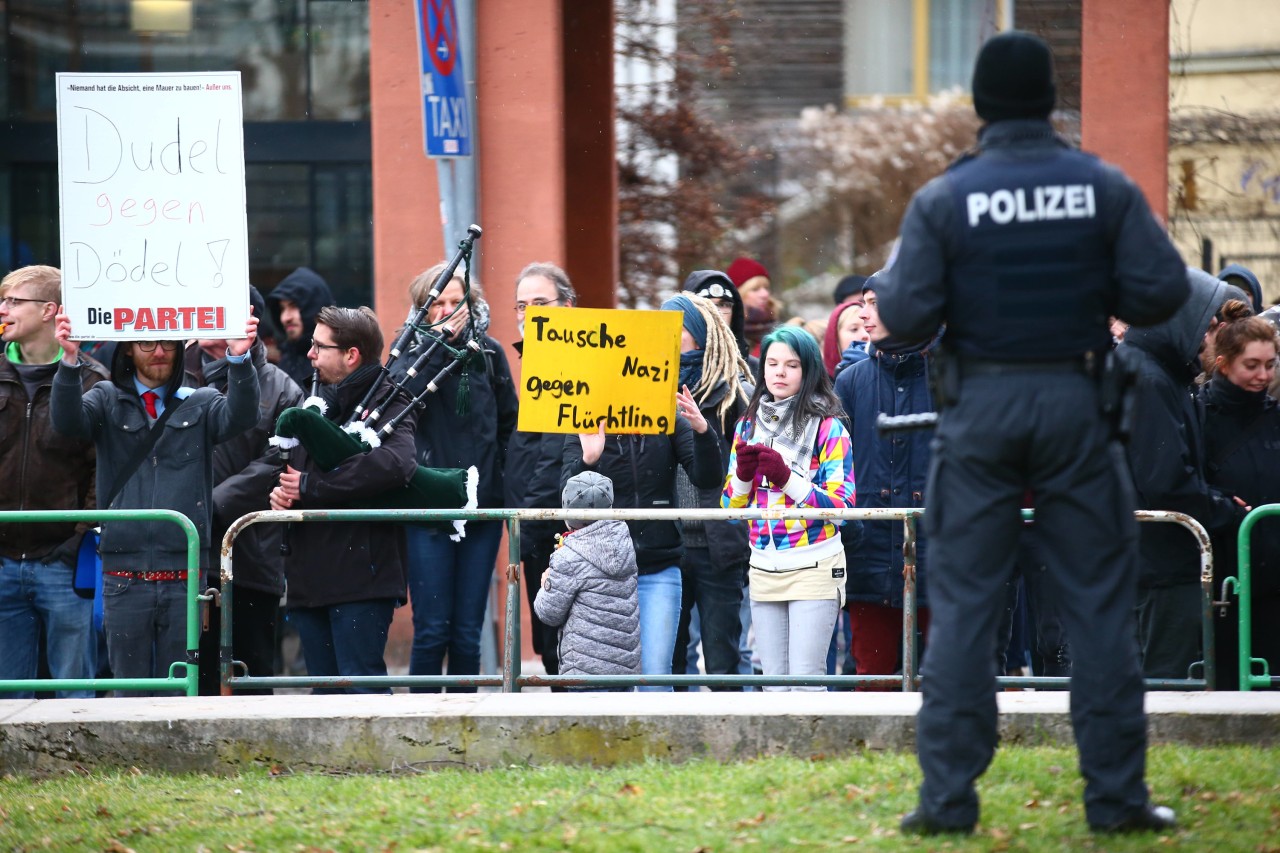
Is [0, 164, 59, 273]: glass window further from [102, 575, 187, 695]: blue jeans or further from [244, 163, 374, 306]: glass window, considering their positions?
[102, 575, 187, 695]: blue jeans

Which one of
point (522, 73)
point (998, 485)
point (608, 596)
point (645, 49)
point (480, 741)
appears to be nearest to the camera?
point (998, 485)

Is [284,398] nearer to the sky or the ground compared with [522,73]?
nearer to the ground

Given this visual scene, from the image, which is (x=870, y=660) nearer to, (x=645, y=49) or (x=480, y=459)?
(x=480, y=459)

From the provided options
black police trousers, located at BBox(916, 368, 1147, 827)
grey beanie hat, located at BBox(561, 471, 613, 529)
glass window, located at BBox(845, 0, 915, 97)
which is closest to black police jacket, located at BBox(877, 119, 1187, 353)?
black police trousers, located at BBox(916, 368, 1147, 827)

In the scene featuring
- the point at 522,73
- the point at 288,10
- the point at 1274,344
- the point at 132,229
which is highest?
the point at 288,10

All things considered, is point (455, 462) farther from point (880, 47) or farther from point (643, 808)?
point (880, 47)

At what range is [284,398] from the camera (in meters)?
8.46

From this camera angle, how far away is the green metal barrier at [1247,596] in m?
6.82

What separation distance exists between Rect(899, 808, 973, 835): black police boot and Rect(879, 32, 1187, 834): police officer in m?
0.01

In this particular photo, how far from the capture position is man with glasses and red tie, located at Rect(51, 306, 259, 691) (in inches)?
292

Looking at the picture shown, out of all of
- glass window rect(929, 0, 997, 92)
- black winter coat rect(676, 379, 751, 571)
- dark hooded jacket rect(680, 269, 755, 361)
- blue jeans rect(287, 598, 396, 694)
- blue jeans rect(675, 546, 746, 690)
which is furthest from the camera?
glass window rect(929, 0, 997, 92)

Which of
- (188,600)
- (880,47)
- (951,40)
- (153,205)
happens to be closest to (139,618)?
(188,600)

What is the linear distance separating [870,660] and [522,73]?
4.72 metres

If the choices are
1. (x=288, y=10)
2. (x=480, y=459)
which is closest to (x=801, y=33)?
(x=288, y=10)
